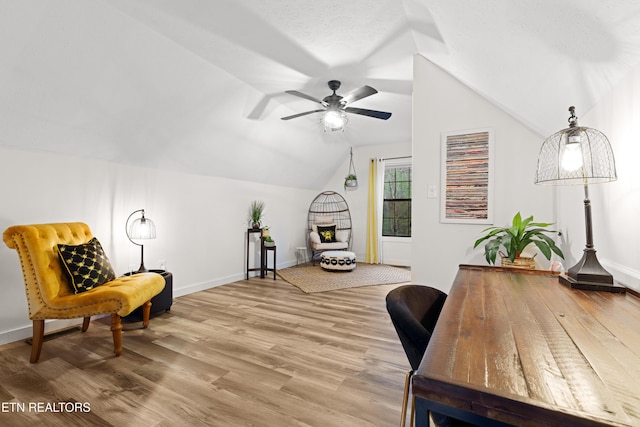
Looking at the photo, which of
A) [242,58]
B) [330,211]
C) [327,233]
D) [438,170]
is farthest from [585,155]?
[330,211]

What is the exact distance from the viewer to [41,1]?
5.86ft

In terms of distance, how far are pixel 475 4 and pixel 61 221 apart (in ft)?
11.9

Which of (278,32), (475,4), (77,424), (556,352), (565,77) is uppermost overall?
(278,32)

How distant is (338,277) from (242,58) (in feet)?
11.2

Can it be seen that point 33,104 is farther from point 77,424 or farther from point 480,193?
point 480,193

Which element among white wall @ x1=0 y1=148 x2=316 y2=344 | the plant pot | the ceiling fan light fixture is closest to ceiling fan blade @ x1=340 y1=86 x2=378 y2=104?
the ceiling fan light fixture

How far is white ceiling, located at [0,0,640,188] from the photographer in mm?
1521

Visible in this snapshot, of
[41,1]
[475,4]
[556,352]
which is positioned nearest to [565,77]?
[475,4]

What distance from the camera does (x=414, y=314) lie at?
119cm

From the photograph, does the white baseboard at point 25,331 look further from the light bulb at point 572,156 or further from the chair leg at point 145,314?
the light bulb at point 572,156

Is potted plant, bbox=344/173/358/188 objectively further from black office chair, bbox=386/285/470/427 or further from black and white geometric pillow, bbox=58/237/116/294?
black office chair, bbox=386/285/470/427

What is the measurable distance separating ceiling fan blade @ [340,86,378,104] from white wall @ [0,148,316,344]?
88.2 inches

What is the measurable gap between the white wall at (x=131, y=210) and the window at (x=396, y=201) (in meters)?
2.41

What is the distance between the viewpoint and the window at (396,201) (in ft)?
20.3
